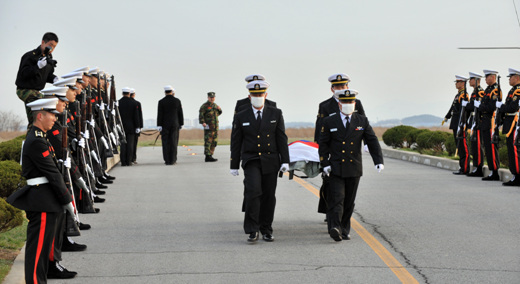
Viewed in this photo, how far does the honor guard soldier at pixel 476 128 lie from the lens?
1867 centimetres

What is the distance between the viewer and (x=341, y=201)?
33.1 feet

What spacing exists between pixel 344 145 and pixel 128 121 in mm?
13244

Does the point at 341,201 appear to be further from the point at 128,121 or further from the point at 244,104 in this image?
the point at 128,121

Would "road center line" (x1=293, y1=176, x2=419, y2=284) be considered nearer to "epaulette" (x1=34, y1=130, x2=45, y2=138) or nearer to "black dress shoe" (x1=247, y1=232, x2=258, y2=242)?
"black dress shoe" (x1=247, y1=232, x2=258, y2=242)

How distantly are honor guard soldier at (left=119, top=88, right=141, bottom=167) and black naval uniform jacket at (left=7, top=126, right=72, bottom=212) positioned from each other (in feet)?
50.7

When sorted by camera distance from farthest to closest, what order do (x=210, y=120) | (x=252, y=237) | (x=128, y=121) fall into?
(x=210, y=120) → (x=128, y=121) → (x=252, y=237)

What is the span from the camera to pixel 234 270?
27.2 ft

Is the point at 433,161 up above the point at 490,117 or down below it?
below

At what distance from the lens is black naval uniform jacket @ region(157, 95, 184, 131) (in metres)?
23.7

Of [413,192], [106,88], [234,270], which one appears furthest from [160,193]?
[234,270]

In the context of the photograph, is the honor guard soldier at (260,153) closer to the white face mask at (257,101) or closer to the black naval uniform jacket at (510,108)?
the white face mask at (257,101)

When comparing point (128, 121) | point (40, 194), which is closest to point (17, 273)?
point (40, 194)

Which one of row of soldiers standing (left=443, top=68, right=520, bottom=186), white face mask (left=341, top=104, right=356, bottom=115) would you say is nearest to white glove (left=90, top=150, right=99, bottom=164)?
white face mask (left=341, top=104, right=356, bottom=115)

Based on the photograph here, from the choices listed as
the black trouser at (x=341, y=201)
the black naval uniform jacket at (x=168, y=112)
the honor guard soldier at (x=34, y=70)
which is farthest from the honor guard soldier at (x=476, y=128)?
the honor guard soldier at (x=34, y=70)
